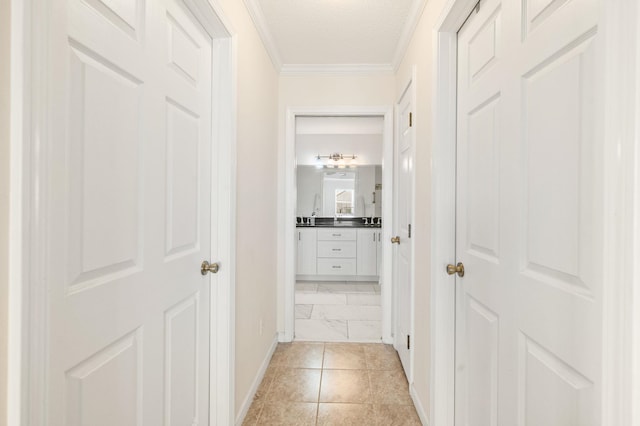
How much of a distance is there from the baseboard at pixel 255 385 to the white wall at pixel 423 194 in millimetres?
967

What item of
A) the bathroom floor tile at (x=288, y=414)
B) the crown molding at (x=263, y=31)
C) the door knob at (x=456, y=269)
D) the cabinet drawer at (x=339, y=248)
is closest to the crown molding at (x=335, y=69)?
the crown molding at (x=263, y=31)

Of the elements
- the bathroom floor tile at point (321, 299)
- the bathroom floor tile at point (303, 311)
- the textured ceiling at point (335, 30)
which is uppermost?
the textured ceiling at point (335, 30)

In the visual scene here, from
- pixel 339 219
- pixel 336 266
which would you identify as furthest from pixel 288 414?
pixel 339 219

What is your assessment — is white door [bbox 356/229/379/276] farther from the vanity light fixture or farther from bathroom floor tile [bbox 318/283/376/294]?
the vanity light fixture

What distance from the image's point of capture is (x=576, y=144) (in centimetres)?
82

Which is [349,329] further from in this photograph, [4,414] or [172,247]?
[4,414]

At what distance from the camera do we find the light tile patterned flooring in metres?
1.95

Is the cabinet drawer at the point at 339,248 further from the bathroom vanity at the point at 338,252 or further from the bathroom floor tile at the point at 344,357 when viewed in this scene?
the bathroom floor tile at the point at 344,357

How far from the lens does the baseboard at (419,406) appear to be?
6.01ft

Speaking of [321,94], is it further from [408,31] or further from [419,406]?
[419,406]

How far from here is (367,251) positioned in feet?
18.3

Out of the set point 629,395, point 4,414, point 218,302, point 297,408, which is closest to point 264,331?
point 297,408

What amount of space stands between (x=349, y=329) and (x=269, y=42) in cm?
255

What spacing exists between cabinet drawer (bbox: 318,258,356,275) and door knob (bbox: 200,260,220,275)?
160 inches
